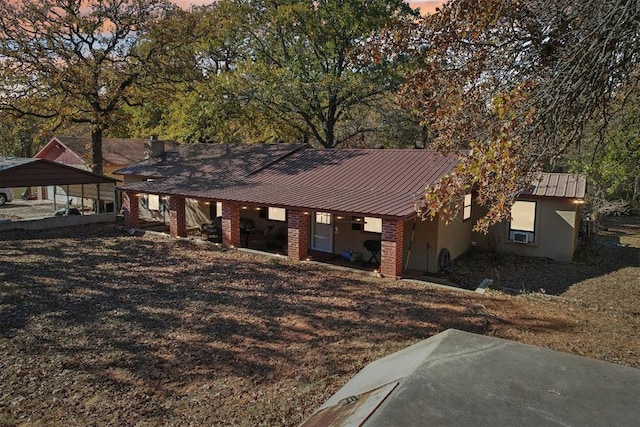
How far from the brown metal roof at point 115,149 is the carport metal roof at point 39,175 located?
1027 centimetres

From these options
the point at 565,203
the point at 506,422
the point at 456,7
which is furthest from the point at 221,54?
the point at 506,422

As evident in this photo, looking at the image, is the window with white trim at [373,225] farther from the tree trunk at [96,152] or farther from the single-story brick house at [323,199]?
the tree trunk at [96,152]

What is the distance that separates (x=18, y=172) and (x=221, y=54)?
47.2 ft

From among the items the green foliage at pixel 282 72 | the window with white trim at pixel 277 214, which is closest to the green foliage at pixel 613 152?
the green foliage at pixel 282 72

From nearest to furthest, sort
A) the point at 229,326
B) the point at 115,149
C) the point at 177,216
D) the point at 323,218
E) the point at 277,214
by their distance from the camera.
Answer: the point at 229,326, the point at 323,218, the point at 277,214, the point at 177,216, the point at 115,149

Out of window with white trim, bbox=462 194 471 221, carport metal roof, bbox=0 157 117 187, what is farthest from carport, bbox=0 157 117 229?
window with white trim, bbox=462 194 471 221

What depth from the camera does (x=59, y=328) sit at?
26.9 ft

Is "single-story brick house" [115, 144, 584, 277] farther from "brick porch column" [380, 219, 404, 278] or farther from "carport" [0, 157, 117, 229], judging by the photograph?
"carport" [0, 157, 117, 229]

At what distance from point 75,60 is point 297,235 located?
15578mm

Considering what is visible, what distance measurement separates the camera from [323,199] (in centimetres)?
1337

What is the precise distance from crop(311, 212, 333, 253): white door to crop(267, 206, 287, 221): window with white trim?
4.97ft

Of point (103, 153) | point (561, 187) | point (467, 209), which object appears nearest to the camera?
point (561, 187)

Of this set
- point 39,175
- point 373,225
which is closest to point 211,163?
point 39,175

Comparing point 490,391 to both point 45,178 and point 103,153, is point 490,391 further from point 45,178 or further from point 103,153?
point 103,153
